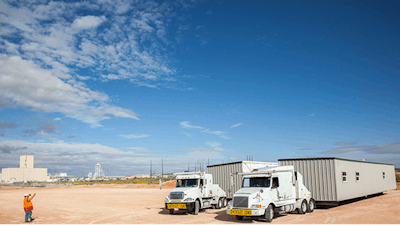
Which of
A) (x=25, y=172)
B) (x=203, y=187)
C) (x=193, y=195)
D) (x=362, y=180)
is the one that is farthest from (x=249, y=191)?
(x=25, y=172)

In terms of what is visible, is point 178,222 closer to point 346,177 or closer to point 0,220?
point 0,220

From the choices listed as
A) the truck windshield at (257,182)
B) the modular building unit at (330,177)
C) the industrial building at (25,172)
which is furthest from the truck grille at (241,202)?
the industrial building at (25,172)

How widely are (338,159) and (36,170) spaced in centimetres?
18269

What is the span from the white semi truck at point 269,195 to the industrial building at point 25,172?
17788 cm

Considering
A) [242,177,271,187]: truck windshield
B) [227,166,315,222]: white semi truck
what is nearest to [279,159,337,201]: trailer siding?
[227,166,315,222]: white semi truck

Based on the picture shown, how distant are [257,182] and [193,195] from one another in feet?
15.7

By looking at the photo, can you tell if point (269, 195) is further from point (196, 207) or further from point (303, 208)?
point (196, 207)

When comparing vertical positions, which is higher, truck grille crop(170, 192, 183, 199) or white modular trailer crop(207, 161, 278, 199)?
white modular trailer crop(207, 161, 278, 199)

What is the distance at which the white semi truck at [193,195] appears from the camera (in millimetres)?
18953

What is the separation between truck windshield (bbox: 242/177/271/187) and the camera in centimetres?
1625

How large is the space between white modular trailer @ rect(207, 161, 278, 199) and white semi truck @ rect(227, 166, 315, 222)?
4.72 meters

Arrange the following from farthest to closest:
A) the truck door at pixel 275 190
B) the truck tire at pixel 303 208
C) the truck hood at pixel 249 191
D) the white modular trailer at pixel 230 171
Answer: the white modular trailer at pixel 230 171, the truck tire at pixel 303 208, the truck door at pixel 275 190, the truck hood at pixel 249 191

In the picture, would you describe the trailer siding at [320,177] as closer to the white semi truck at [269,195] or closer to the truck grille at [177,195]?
the white semi truck at [269,195]

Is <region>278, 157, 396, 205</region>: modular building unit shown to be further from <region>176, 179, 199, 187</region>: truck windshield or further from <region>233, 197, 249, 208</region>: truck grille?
<region>233, 197, 249, 208</region>: truck grille
